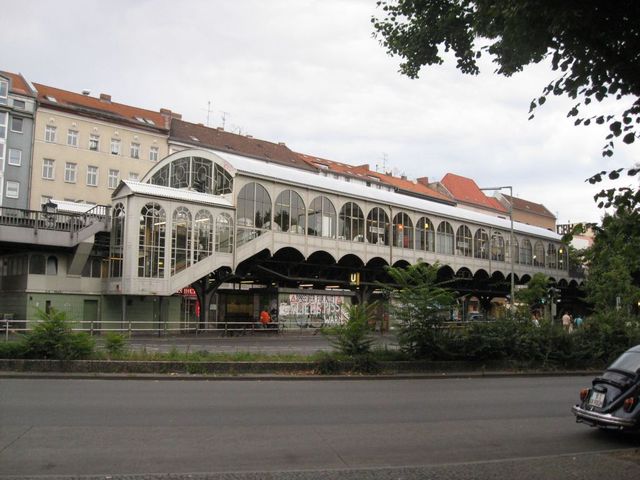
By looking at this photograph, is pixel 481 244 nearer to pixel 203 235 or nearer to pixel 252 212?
pixel 252 212

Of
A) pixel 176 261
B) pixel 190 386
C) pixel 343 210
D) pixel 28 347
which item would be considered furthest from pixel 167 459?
pixel 343 210

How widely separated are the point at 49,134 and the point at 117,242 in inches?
933

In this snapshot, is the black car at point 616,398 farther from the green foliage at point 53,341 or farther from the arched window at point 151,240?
the arched window at point 151,240

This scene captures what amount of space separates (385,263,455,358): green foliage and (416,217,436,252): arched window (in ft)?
128

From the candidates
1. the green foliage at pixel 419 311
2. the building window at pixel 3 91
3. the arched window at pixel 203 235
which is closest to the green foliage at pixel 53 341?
the green foliage at pixel 419 311

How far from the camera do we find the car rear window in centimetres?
970

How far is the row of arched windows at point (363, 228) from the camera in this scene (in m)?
46.0

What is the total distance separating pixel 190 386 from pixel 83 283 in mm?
29829

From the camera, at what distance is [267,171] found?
47281mm

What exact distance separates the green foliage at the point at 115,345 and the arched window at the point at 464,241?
158ft

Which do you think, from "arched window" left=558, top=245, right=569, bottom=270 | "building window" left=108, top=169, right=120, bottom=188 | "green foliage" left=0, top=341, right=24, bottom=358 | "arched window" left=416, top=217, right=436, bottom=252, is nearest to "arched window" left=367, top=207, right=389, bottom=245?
"arched window" left=416, top=217, right=436, bottom=252

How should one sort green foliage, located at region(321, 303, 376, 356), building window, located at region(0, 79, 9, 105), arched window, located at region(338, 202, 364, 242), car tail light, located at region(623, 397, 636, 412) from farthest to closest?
building window, located at region(0, 79, 9, 105) → arched window, located at region(338, 202, 364, 242) → green foliage, located at region(321, 303, 376, 356) → car tail light, located at region(623, 397, 636, 412)

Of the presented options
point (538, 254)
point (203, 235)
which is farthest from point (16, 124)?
point (538, 254)

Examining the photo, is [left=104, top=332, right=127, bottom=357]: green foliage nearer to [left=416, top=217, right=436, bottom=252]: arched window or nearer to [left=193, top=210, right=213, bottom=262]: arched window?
[left=193, top=210, right=213, bottom=262]: arched window
